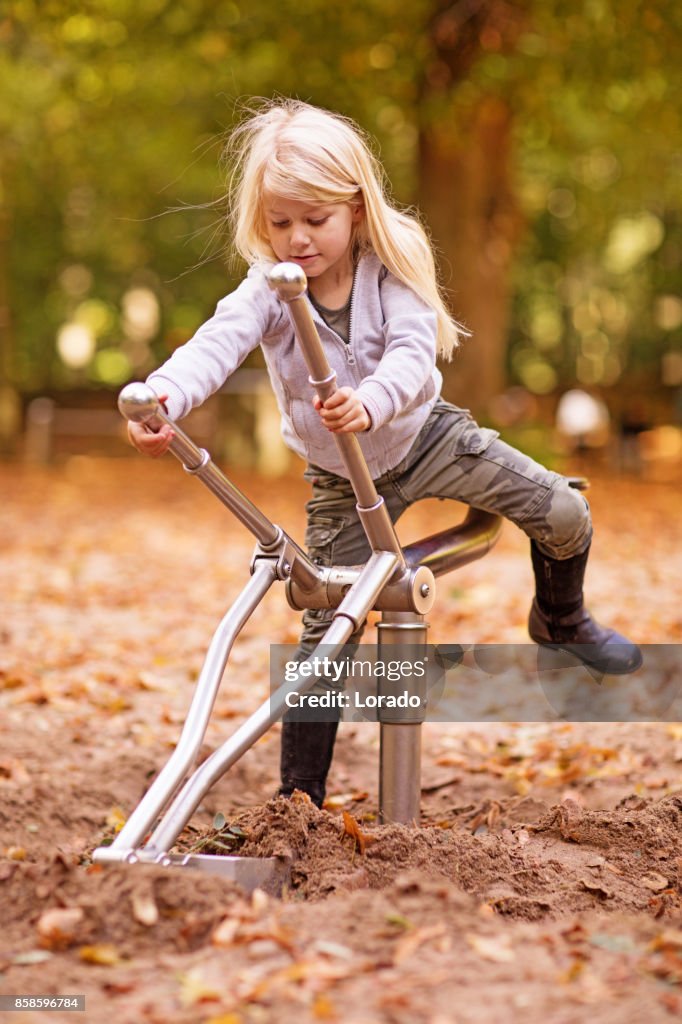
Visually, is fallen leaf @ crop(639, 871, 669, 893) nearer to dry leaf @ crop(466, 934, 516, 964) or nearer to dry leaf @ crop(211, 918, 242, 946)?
dry leaf @ crop(466, 934, 516, 964)

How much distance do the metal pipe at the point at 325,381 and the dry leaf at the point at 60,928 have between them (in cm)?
96

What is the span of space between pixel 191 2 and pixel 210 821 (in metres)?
8.89

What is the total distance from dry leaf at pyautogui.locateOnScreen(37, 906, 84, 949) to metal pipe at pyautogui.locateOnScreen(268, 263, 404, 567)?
3.15 ft

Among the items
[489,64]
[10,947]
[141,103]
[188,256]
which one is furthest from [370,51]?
[188,256]

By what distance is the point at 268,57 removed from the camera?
13188mm

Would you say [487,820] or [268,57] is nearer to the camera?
[487,820]

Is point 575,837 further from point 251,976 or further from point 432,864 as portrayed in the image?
point 251,976

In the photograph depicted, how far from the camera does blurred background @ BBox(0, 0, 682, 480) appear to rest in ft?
33.3

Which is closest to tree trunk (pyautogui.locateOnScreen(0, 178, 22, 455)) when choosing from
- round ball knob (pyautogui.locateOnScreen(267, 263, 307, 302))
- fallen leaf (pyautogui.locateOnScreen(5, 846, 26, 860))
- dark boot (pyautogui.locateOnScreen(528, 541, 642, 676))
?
fallen leaf (pyautogui.locateOnScreen(5, 846, 26, 860))

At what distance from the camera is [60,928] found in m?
2.05

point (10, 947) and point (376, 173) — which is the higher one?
point (376, 173)

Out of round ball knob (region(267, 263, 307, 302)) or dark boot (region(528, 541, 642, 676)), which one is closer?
round ball knob (region(267, 263, 307, 302))

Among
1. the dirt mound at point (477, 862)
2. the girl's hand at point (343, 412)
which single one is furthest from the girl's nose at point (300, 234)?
the dirt mound at point (477, 862)

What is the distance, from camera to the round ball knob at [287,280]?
7.16 feet
